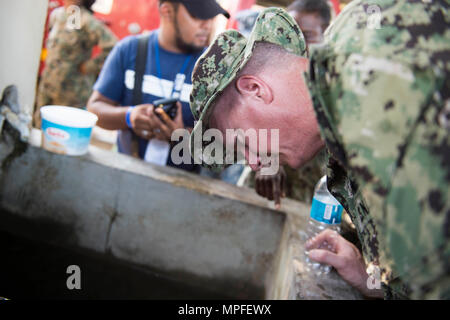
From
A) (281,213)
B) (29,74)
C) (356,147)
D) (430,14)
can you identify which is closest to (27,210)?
(29,74)

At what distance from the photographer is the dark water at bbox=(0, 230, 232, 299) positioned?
5.95 feet

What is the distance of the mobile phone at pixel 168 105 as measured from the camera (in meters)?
2.10

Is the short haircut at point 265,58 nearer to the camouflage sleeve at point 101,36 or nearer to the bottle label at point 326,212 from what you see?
the bottle label at point 326,212

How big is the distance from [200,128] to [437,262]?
0.76 metres

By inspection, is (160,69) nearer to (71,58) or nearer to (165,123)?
(165,123)

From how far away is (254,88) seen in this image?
96cm

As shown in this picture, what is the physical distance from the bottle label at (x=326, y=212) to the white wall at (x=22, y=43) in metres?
2.00

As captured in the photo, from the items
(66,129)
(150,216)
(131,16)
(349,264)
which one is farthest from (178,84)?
(131,16)

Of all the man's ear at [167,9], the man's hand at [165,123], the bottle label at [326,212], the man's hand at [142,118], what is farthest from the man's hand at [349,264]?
the man's ear at [167,9]

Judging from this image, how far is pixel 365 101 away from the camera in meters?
0.61

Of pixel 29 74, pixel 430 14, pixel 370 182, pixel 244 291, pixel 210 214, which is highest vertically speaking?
pixel 430 14

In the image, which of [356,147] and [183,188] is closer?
[356,147]

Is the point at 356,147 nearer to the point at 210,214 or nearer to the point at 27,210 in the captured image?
the point at 210,214

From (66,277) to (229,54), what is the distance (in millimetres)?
1618
